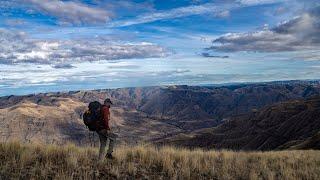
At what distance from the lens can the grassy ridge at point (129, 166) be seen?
13.0m

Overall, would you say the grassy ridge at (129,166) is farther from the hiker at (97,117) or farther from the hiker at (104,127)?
the hiker at (97,117)

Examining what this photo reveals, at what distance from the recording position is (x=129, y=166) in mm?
14008

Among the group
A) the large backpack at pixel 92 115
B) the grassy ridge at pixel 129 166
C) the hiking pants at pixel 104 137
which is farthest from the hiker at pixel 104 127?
the grassy ridge at pixel 129 166

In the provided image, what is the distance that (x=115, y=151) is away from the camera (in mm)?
16828

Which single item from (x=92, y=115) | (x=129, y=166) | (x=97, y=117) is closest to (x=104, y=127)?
(x=97, y=117)

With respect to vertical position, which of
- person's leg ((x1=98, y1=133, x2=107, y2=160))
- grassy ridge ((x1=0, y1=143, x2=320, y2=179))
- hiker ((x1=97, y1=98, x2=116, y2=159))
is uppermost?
hiker ((x1=97, y1=98, x2=116, y2=159))

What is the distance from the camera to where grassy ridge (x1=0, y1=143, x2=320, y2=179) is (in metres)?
13.0

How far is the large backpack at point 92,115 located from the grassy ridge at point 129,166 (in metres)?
1.22

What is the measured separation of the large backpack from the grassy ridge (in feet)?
4.01

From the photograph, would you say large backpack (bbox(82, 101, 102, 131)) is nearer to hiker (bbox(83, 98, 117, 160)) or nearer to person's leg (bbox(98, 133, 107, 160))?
hiker (bbox(83, 98, 117, 160))

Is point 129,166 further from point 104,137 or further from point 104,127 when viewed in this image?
point 104,127

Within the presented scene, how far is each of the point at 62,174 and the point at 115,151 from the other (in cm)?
439

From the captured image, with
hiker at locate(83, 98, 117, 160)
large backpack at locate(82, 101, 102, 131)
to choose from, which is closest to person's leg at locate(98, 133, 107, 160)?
hiker at locate(83, 98, 117, 160)

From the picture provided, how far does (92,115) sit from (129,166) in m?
2.00
